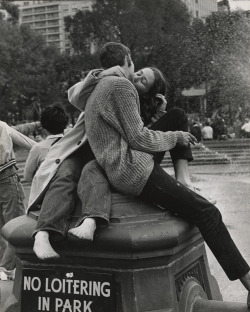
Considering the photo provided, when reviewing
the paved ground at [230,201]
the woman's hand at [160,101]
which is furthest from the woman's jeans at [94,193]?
the paved ground at [230,201]

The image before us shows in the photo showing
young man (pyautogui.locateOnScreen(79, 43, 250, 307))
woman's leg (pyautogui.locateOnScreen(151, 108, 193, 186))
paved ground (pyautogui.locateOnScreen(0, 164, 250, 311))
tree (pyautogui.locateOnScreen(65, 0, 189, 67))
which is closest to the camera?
young man (pyautogui.locateOnScreen(79, 43, 250, 307))

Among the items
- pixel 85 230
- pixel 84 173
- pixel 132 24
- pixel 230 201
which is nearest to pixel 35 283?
pixel 85 230

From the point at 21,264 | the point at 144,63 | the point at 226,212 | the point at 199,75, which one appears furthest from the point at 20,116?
the point at 21,264

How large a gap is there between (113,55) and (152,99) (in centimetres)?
45

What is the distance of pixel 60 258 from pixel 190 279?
0.71m

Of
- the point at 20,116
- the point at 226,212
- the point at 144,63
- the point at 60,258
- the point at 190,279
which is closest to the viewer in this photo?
the point at 60,258

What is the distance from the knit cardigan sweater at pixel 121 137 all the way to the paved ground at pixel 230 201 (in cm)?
153

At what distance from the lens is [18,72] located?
33062 millimetres

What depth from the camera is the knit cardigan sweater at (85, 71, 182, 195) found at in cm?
267

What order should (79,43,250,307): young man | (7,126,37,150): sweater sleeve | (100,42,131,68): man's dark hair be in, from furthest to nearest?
(7,126,37,150): sweater sleeve, (100,42,131,68): man's dark hair, (79,43,250,307): young man

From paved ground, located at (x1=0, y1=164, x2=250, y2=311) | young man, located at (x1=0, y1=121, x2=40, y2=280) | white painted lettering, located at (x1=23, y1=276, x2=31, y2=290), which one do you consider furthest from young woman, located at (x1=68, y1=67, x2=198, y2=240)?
young man, located at (x1=0, y1=121, x2=40, y2=280)

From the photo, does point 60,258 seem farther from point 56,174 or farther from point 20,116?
point 20,116

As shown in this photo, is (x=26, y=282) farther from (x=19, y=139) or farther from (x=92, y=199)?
(x=19, y=139)

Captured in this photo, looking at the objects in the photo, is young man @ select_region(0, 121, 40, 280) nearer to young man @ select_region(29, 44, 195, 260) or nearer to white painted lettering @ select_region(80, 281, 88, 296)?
young man @ select_region(29, 44, 195, 260)
